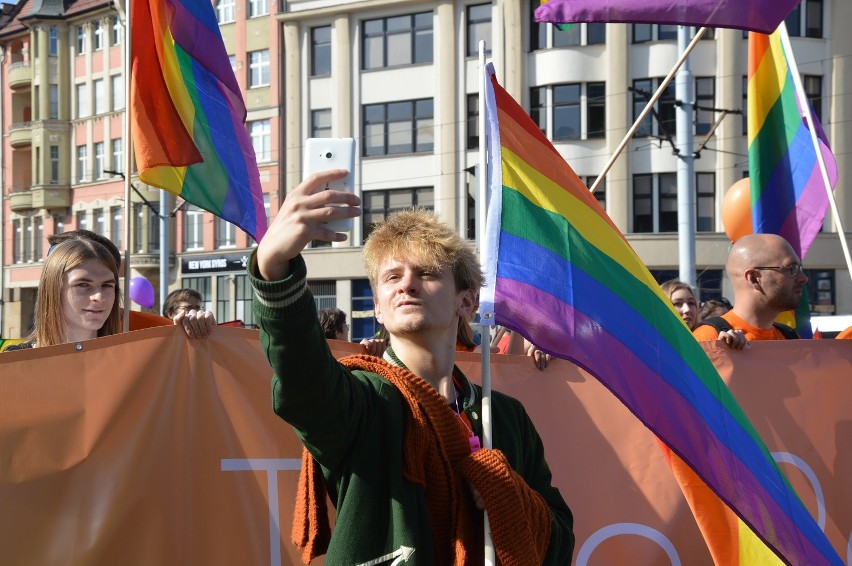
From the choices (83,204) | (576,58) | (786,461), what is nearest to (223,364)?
(786,461)

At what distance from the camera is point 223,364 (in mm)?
4164

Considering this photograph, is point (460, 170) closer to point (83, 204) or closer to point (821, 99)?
point (821, 99)

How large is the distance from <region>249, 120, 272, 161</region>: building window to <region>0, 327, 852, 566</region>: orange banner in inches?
1299

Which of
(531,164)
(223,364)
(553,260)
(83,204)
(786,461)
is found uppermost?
(83,204)

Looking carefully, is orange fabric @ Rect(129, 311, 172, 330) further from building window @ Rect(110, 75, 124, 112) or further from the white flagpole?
building window @ Rect(110, 75, 124, 112)

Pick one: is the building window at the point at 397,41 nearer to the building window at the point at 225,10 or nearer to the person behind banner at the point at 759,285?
the building window at the point at 225,10

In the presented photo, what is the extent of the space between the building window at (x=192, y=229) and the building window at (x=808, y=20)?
2033cm

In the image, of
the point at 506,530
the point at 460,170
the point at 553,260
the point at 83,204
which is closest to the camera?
the point at 506,530

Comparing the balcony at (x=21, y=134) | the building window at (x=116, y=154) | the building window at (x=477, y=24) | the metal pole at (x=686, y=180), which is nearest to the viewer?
the metal pole at (x=686, y=180)

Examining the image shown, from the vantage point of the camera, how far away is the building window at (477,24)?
33281 mm

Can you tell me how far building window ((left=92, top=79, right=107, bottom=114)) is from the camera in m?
43.9

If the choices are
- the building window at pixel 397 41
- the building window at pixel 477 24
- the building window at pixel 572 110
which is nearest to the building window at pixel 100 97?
the building window at pixel 397 41

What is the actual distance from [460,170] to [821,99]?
33.9 ft

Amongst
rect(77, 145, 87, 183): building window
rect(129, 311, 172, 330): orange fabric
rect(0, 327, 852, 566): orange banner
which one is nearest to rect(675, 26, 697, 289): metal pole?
rect(0, 327, 852, 566): orange banner
